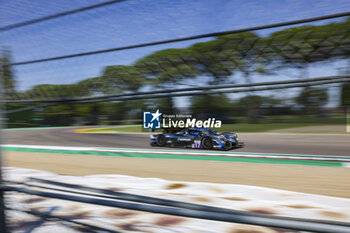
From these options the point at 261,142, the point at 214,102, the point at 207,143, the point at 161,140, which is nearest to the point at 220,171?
the point at 214,102

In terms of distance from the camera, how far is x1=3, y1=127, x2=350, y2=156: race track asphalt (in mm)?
6236

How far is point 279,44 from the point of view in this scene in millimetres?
1220

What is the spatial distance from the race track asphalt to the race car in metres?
0.45

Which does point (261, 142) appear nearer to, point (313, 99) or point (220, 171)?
point (220, 171)

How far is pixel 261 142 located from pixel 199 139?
1915mm

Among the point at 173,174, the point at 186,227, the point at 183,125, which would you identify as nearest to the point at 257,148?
the point at 183,125

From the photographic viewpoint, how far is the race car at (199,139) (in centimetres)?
634

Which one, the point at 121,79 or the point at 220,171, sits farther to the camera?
the point at 220,171

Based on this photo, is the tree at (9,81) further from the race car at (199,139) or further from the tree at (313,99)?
the race car at (199,139)

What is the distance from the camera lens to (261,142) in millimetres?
6922

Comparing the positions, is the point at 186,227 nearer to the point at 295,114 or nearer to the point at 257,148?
the point at 295,114

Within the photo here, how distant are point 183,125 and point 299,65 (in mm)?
5802

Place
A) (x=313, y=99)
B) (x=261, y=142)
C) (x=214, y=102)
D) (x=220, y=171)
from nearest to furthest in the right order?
(x=214, y=102)
(x=313, y=99)
(x=220, y=171)
(x=261, y=142)

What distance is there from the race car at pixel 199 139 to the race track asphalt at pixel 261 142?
17.9 inches
